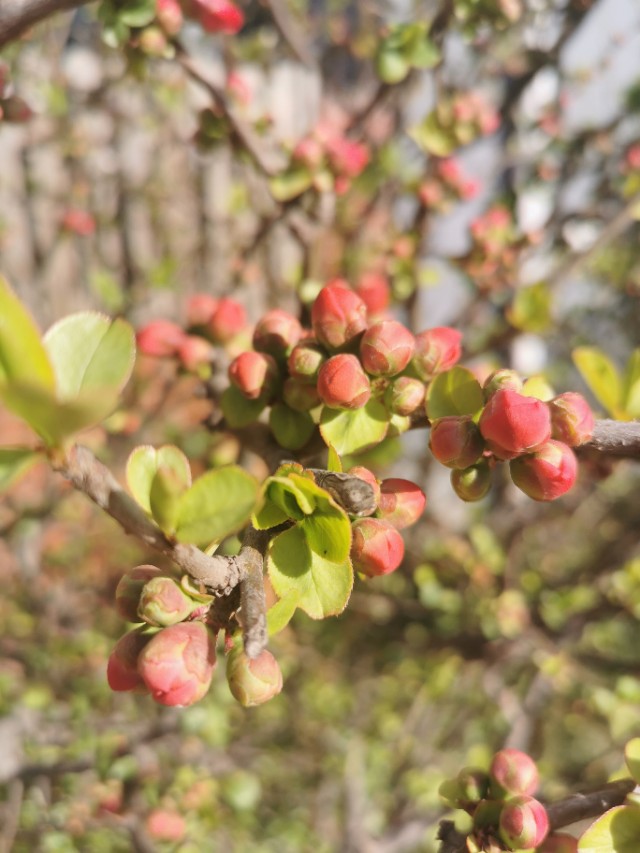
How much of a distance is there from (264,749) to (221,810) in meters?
0.24

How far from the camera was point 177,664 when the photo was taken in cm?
35

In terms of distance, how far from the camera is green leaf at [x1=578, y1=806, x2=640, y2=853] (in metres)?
0.41

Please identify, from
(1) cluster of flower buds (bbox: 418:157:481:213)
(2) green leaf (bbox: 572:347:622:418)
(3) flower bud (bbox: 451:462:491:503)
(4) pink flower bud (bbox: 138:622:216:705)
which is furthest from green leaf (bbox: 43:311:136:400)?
(1) cluster of flower buds (bbox: 418:157:481:213)

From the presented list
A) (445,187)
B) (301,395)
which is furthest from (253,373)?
(445,187)

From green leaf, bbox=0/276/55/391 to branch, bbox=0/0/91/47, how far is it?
325 mm

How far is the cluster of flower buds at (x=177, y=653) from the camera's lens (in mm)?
343

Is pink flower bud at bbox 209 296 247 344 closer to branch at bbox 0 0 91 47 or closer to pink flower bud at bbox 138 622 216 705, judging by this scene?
branch at bbox 0 0 91 47

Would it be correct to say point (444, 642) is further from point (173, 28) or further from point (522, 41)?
point (522, 41)

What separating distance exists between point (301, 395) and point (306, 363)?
0.10ft

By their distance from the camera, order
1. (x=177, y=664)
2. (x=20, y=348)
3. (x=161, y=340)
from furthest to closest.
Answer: (x=161, y=340) < (x=177, y=664) < (x=20, y=348)

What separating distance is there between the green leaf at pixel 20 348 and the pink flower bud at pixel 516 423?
0.27 m

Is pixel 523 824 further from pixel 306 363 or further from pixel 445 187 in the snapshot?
pixel 445 187

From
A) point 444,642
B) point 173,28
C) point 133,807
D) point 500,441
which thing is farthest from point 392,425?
point 444,642

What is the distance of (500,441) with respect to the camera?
409 mm
